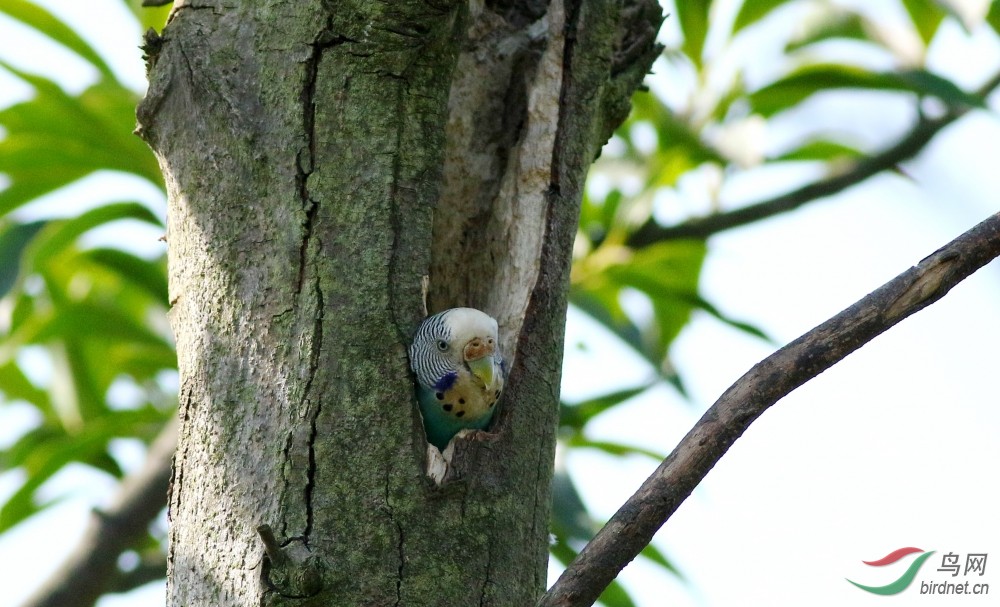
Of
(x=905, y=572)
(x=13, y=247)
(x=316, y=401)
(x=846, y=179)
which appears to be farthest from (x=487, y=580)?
(x=846, y=179)

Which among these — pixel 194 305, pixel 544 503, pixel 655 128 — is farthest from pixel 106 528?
pixel 655 128

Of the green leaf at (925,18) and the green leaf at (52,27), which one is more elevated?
the green leaf at (925,18)

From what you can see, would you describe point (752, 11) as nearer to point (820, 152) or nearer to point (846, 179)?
point (820, 152)

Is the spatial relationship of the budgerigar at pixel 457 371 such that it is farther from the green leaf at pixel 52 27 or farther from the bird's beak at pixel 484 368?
the green leaf at pixel 52 27

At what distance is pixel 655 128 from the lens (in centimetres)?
520

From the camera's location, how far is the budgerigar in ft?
8.98

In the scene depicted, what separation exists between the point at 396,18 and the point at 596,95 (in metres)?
0.72

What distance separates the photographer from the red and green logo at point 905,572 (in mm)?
3717

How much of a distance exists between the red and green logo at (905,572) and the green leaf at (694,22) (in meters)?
2.74

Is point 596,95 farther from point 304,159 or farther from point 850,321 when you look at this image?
point 850,321

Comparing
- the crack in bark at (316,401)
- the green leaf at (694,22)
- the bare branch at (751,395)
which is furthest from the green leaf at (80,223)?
the bare branch at (751,395)

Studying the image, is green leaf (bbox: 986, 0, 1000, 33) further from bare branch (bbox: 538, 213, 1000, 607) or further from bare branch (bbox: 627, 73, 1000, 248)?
bare branch (bbox: 538, 213, 1000, 607)

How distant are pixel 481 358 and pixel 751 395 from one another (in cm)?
97

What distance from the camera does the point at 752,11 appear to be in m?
5.12
